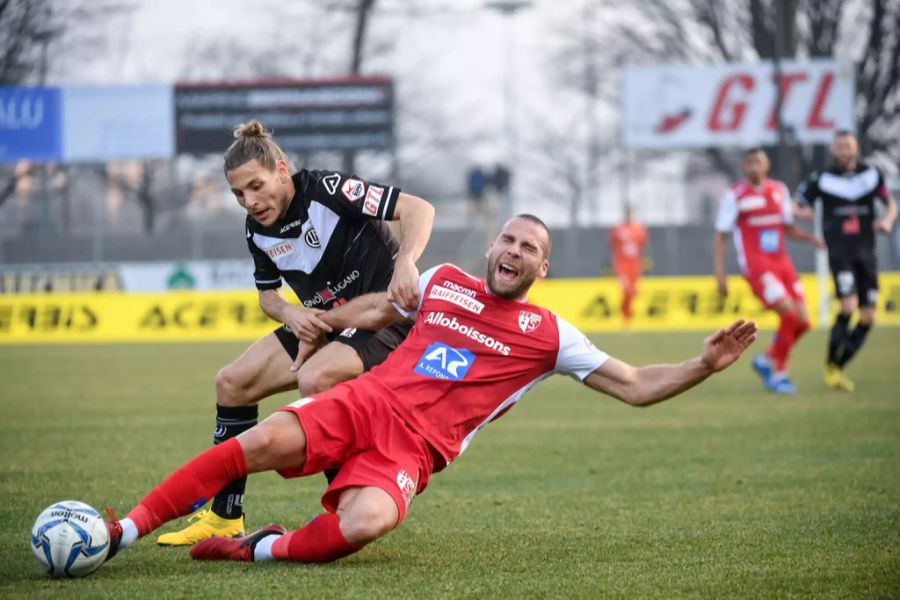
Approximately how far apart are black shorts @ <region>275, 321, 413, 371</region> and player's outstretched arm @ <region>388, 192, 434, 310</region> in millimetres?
381

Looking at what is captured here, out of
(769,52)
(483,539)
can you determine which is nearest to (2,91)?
(769,52)

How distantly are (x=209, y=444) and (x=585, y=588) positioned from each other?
5567 millimetres

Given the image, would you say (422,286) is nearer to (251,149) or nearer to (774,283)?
(251,149)

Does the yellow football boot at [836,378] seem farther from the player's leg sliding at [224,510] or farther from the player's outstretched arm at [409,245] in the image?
the player's leg sliding at [224,510]

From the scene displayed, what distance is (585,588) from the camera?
195 inches

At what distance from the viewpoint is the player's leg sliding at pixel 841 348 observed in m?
13.4

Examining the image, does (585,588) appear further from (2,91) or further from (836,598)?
(2,91)

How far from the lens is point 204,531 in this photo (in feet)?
20.2

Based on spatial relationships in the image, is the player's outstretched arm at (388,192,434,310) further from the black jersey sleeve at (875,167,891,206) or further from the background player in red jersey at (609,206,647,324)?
the background player in red jersey at (609,206,647,324)

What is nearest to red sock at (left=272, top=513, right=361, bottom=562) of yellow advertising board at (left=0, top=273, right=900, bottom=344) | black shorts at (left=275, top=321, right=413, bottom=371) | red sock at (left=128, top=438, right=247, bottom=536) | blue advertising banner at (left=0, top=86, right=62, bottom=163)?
red sock at (left=128, top=438, right=247, bottom=536)

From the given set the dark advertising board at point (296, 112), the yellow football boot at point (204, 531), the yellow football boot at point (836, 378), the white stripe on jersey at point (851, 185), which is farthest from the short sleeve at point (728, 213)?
the dark advertising board at point (296, 112)

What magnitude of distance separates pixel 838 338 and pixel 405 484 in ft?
29.6

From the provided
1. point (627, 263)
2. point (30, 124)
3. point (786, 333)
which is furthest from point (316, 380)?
point (30, 124)

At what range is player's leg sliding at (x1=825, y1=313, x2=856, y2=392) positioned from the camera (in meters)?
13.4
